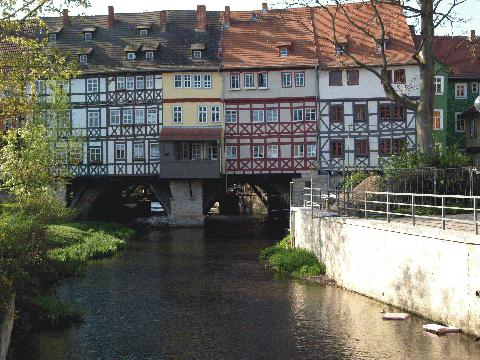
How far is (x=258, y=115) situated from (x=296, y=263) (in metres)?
21.3

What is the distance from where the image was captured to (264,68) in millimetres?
43625

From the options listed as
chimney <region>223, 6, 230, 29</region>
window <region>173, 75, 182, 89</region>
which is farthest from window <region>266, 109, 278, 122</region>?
chimney <region>223, 6, 230, 29</region>

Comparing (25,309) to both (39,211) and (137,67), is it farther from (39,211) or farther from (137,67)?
(137,67)

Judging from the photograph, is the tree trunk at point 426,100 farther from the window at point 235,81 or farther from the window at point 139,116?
the window at point 139,116

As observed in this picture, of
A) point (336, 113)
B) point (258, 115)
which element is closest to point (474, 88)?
point (336, 113)

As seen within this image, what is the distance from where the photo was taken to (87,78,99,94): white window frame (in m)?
45.5

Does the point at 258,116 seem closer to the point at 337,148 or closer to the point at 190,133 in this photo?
the point at 190,133

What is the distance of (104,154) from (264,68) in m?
12.1

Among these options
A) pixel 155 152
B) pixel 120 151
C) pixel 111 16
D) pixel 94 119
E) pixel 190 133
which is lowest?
pixel 155 152

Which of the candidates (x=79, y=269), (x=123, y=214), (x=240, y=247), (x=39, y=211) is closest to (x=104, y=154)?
(x=123, y=214)

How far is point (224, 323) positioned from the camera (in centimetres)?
1616

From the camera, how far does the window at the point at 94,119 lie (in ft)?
149

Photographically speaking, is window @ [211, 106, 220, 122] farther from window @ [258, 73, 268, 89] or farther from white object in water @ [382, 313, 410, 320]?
white object in water @ [382, 313, 410, 320]

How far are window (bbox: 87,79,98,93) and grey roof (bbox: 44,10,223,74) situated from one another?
67 cm
